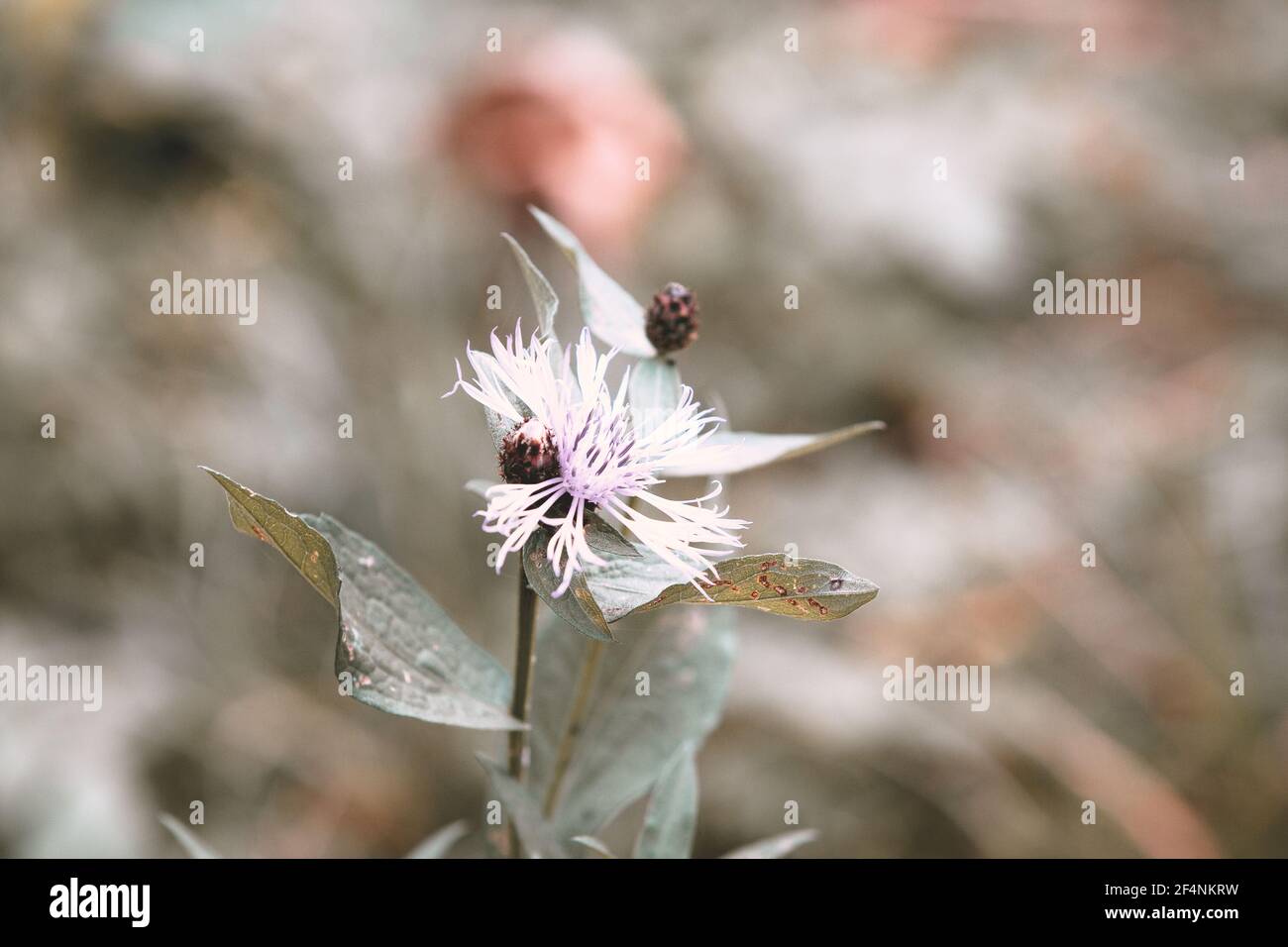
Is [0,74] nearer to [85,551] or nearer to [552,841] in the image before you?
[85,551]

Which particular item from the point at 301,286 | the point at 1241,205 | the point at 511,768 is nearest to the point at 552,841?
the point at 511,768

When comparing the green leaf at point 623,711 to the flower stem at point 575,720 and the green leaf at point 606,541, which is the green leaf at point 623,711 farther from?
the green leaf at point 606,541
